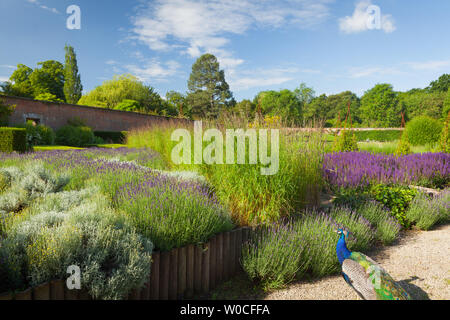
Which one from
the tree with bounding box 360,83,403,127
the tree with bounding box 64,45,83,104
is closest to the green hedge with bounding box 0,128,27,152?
the tree with bounding box 64,45,83,104

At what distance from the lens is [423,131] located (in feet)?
46.9

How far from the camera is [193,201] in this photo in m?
2.79

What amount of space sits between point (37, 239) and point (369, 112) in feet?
189

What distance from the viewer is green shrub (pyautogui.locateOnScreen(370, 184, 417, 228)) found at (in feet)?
14.6

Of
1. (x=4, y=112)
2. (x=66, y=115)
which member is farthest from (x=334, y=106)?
(x=4, y=112)

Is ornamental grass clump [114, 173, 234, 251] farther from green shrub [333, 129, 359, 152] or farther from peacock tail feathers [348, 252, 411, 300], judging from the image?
green shrub [333, 129, 359, 152]

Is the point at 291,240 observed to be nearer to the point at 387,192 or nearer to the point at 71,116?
the point at 387,192

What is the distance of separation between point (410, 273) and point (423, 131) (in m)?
14.1

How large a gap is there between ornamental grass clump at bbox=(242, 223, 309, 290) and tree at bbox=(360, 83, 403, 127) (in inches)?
1979

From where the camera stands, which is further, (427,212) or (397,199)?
(397,199)

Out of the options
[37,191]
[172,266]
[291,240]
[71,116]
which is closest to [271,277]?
[291,240]

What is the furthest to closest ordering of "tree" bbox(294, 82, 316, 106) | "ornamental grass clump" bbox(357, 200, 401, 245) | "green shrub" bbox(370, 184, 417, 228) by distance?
"tree" bbox(294, 82, 316, 106) < "green shrub" bbox(370, 184, 417, 228) < "ornamental grass clump" bbox(357, 200, 401, 245)

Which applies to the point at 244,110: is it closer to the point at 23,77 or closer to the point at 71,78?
the point at 71,78

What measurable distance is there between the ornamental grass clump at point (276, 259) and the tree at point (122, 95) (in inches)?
1325
